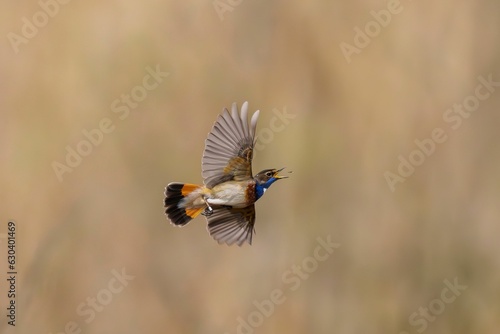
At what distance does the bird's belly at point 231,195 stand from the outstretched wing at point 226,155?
19mm

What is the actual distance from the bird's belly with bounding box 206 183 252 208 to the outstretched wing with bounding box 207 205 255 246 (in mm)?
122

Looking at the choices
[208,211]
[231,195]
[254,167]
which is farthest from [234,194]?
[254,167]

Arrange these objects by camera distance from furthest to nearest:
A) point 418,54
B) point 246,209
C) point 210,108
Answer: point 418,54 → point 210,108 → point 246,209

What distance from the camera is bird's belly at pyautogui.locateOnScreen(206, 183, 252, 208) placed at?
2021 mm

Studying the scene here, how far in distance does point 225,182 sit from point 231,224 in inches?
7.5

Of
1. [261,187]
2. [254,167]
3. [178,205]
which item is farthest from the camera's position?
[254,167]

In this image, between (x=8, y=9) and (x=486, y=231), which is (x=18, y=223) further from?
(x=486, y=231)

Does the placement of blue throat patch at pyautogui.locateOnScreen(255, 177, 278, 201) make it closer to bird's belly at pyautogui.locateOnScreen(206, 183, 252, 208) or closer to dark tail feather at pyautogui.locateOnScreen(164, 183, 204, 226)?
bird's belly at pyautogui.locateOnScreen(206, 183, 252, 208)

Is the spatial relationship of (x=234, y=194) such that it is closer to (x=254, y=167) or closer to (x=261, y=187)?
(x=261, y=187)

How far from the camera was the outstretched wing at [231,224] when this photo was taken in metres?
2.14

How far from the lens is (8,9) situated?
3.33 meters

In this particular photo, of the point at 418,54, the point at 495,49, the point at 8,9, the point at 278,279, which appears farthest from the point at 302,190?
the point at 8,9

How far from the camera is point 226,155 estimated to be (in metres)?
2.05

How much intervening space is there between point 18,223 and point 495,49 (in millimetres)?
2257
